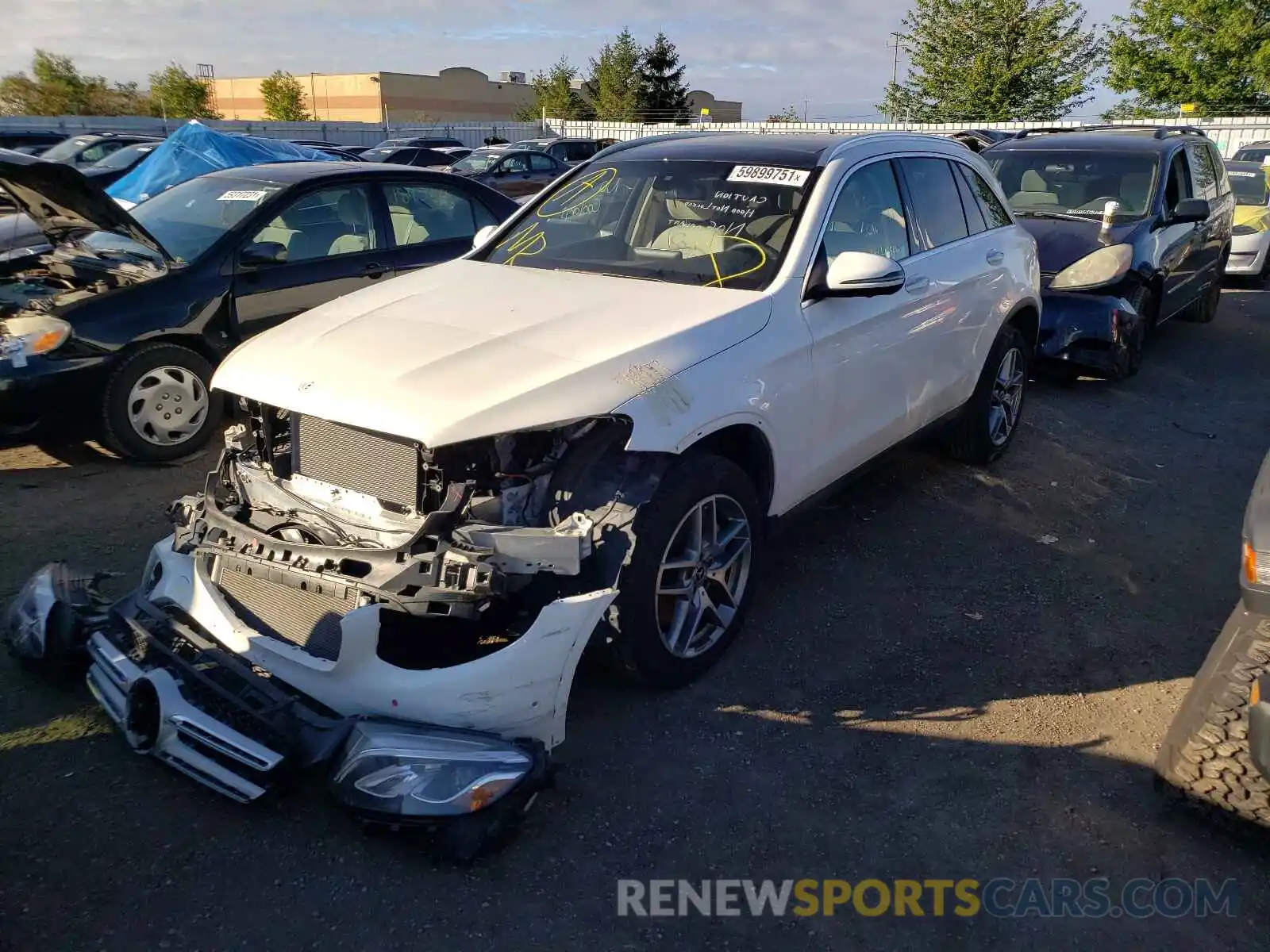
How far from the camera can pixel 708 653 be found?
362 centimetres

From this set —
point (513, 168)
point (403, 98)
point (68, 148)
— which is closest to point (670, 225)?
point (68, 148)

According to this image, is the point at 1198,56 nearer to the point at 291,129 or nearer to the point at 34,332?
the point at 291,129

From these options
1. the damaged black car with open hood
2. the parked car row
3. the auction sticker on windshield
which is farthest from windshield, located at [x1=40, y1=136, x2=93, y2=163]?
the auction sticker on windshield

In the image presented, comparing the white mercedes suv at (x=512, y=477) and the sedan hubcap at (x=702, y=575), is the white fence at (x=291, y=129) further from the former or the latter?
the sedan hubcap at (x=702, y=575)

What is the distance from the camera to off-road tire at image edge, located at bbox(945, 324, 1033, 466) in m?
5.46

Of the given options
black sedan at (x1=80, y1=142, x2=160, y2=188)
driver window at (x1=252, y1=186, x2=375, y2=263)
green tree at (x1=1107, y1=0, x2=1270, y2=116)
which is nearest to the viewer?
driver window at (x1=252, y1=186, x2=375, y2=263)

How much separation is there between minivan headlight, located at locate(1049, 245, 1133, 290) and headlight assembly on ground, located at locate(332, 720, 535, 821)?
6.69m

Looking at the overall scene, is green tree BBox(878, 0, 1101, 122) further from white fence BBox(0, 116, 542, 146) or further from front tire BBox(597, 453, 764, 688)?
front tire BBox(597, 453, 764, 688)

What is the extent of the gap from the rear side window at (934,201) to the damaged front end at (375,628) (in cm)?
247

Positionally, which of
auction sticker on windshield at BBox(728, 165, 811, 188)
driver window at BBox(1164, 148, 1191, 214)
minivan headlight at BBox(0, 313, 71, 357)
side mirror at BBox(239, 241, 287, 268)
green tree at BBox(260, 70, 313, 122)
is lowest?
minivan headlight at BBox(0, 313, 71, 357)

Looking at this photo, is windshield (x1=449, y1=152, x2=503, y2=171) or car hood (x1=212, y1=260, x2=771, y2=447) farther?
windshield (x1=449, y1=152, x2=503, y2=171)

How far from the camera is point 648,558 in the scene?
3.15 m

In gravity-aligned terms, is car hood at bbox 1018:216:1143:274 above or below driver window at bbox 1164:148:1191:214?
below

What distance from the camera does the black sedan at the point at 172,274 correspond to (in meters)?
5.26
